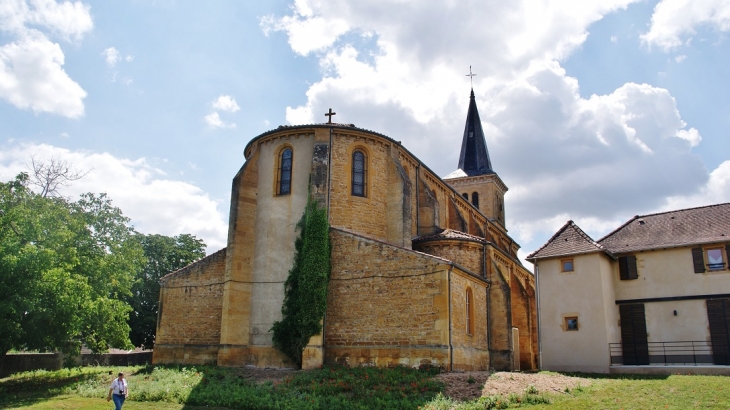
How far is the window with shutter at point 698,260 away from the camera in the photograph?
25.2m

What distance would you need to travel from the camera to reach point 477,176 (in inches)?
2211

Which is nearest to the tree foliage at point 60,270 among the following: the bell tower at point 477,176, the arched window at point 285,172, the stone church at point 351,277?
the stone church at point 351,277

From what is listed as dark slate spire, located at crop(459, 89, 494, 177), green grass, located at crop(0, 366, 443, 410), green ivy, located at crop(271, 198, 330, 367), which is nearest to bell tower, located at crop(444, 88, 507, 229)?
dark slate spire, located at crop(459, 89, 494, 177)

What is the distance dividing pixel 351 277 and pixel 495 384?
7.85 meters

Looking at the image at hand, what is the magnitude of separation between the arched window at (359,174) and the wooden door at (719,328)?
15.7m

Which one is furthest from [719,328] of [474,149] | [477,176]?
[474,149]

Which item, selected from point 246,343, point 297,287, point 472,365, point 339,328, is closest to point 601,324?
point 472,365

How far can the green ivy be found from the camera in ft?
75.8

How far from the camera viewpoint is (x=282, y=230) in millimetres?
25734

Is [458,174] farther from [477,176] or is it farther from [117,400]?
[117,400]

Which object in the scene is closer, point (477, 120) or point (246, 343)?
point (246, 343)

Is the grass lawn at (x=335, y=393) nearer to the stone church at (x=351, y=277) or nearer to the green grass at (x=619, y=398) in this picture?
the green grass at (x=619, y=398)

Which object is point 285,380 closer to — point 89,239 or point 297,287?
point 297,287

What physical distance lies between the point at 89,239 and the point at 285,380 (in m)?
11.1
